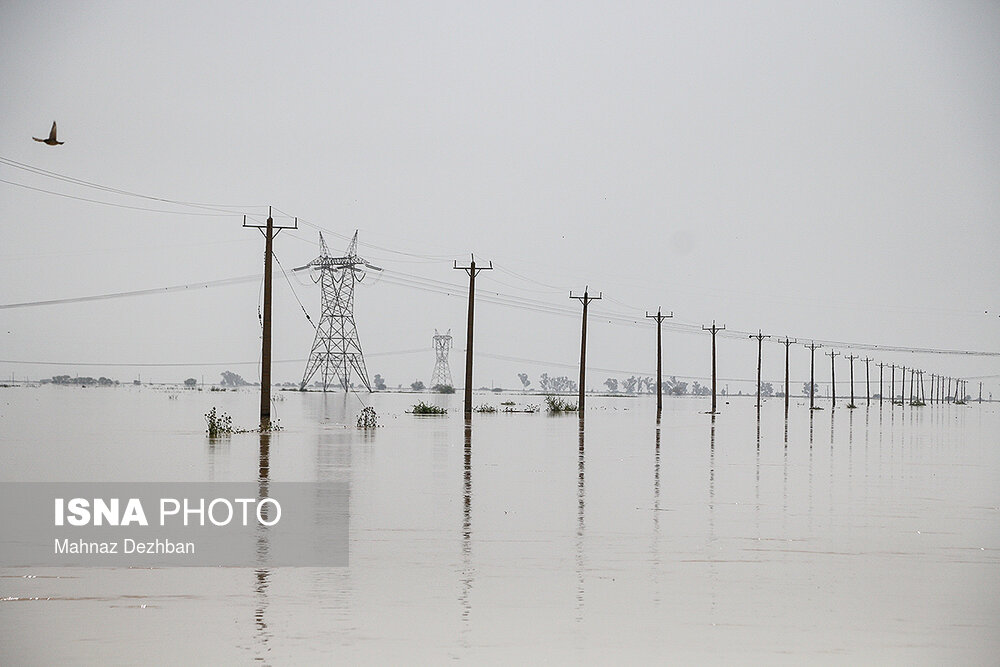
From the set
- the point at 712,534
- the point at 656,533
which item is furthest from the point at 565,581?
the point at 712,534

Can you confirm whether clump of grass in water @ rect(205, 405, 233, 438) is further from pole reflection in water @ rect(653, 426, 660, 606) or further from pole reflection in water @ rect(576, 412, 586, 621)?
pole reflection in water @ rect(653, 426, 660, 606)

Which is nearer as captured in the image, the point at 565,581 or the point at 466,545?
the point at 565,581

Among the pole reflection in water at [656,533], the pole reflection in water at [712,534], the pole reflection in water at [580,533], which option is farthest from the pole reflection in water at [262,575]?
the pole reflection in water at [712,534]

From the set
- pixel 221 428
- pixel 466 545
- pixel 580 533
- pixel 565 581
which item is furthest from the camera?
pixel 221 428

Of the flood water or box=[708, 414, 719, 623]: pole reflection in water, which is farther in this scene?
box=[708, 414, 719, 623]: pole reflection in water

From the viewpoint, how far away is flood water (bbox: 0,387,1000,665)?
27.6ft

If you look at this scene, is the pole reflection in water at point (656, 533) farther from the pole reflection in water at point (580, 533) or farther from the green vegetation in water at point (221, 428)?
the green vegetation in water at point (221, 428)

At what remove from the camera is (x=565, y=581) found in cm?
1113

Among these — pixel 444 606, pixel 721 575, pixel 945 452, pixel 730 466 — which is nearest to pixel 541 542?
pixel 721 575

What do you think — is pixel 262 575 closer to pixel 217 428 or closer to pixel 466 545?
pixel 466 545

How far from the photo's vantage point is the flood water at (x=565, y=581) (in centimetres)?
841

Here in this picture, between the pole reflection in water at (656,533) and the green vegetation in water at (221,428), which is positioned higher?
the green vegetation in water at (221,428)

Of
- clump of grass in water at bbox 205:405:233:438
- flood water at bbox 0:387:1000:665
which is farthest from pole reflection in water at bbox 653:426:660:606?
clump of grass in water at bbox 205:405:233:438

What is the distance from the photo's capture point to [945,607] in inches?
403
